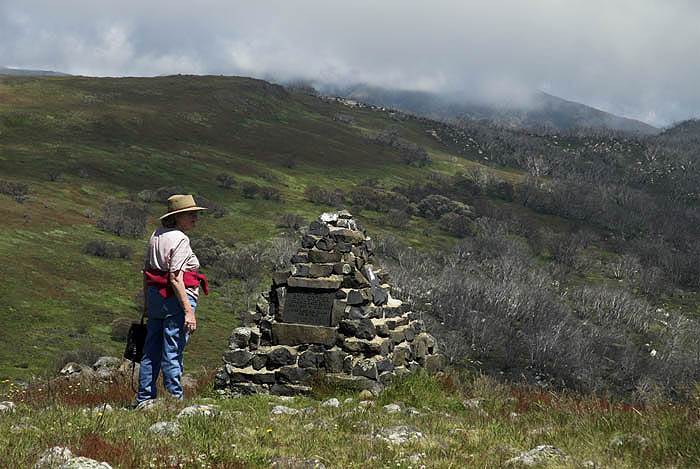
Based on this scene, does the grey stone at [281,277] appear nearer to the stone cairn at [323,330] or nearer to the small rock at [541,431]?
the stone cairn at [323,330]

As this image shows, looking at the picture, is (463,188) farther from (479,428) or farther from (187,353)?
(479,428)

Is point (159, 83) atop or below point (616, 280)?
atop

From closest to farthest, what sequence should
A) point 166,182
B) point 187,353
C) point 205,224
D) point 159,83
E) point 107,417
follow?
point 107,417 → point 187,353 → point 205,224 → point 166,182 → point 159,83

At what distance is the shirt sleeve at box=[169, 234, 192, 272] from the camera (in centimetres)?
683

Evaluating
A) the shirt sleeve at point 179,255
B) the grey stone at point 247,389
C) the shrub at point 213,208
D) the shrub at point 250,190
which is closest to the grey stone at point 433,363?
the grey stone at point 247,389

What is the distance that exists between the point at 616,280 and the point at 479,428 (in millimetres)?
85775

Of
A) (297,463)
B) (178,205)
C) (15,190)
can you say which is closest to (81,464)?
(297,463)

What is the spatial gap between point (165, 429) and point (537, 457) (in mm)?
3457

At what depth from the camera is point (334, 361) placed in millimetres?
10922

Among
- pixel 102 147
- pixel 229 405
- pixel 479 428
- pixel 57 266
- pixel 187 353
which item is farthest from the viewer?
pixel 102 147

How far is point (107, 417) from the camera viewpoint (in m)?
5.91

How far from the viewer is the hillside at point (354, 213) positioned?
4403 centimetres

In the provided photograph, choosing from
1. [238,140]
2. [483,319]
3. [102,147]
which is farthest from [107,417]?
[238,140]

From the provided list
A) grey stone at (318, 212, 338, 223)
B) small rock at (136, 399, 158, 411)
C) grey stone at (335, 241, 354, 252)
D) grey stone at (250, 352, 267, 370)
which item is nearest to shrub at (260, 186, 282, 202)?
grey stone at (318, 212, 338, 223)
